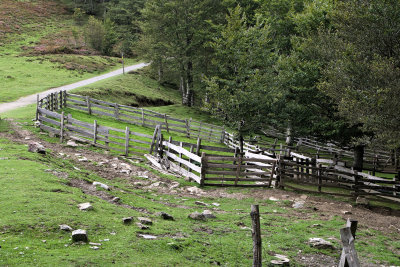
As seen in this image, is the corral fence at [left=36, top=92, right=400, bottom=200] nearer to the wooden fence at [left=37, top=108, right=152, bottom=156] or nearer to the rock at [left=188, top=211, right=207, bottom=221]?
the wooden fence at [left=37, top=108, right=152, bottom=156]

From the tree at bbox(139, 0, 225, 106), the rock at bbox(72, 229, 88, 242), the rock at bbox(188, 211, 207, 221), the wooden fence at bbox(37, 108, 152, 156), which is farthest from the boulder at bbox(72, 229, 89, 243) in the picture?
the tree at bbox(139, 0, 225, 106)

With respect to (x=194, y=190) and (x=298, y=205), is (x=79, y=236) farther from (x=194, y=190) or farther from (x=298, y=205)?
(x=298, y=205)

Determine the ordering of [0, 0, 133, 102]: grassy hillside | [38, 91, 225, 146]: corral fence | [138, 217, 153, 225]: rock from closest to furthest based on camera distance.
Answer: [138, 217, 153, 225]: rock
[38, 91, 225, 146]: corral fence
[0, 0, 133, 102]: grassy hillside

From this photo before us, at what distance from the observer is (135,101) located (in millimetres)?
42406

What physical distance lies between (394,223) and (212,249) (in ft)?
27.2

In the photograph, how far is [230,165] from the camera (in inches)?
658

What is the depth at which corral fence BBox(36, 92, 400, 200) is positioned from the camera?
16.8 meters

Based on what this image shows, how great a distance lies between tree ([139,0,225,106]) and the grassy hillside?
43.1ft

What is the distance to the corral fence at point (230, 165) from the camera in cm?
1678

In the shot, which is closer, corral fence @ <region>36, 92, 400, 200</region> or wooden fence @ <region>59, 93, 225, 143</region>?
corral fence @ <region>36, 92, 400, 200</region>

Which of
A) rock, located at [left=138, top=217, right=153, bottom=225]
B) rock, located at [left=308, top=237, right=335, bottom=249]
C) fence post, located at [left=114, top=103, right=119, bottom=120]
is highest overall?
fence post, located at [left=114, top=103, right=119, bottom=120]

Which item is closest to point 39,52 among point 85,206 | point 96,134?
point 96,134

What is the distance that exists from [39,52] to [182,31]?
29355mm

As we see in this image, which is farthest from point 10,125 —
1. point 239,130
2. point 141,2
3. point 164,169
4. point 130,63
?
point 141,2
